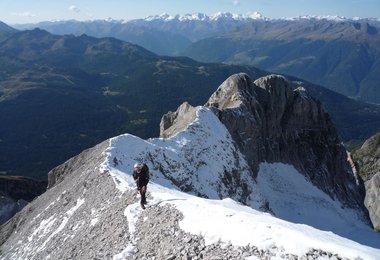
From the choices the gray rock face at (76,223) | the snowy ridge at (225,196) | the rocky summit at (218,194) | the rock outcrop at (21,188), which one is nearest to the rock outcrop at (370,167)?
the rocky summit at (218,194)

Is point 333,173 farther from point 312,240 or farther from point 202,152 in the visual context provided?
point 312,240

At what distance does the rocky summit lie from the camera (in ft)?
81.9

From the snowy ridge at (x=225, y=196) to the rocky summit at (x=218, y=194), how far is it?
115mm

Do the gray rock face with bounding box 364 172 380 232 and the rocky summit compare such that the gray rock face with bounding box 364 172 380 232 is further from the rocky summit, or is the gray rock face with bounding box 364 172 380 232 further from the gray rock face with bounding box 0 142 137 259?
the gray rock face with bounding box 0 142 137 259

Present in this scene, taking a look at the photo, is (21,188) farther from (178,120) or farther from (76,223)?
(76,223)

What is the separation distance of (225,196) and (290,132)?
4162 cm

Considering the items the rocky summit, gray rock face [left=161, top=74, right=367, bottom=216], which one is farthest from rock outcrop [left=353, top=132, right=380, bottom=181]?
gray rock face [left=161, top=74, right=367, bottom=216]

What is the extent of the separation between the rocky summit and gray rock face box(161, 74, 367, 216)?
24 cm

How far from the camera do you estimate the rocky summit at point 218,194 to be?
25.0 meters

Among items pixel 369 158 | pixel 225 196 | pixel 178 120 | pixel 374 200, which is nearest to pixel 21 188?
pixel 178 120

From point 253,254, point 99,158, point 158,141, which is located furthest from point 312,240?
point 158,141

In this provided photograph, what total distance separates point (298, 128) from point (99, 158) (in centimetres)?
5680

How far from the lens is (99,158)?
45.3m

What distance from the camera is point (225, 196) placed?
2077 inches
